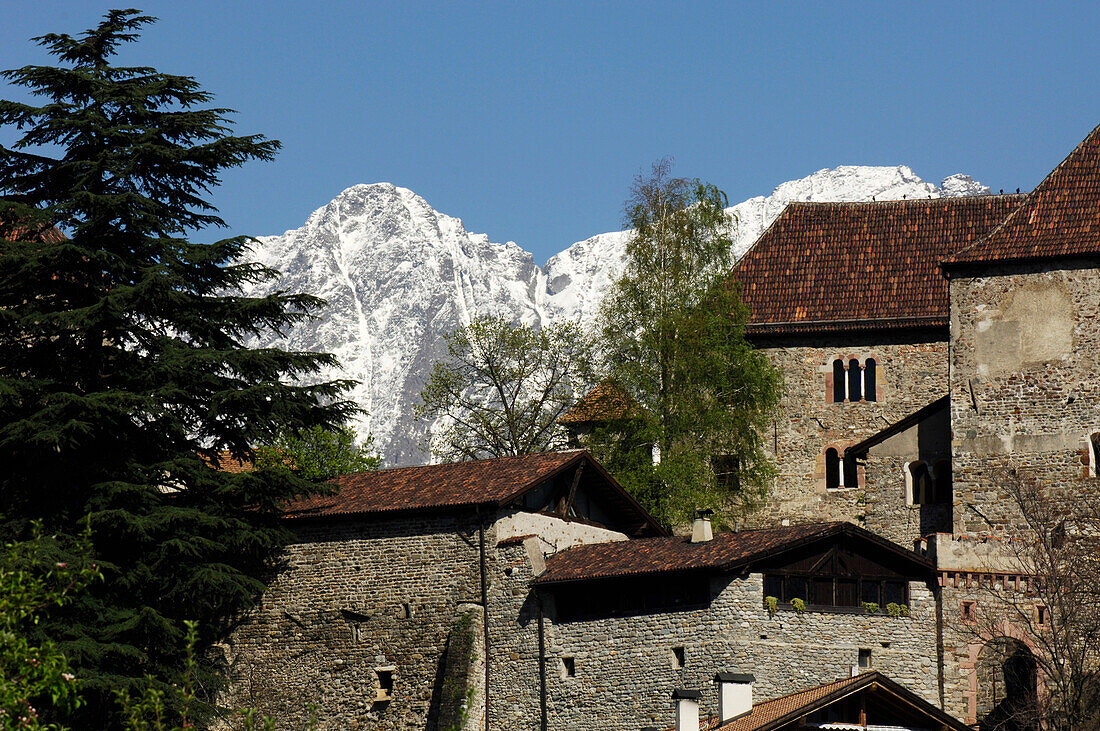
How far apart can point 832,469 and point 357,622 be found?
1551 cm

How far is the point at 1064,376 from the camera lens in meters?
35.0

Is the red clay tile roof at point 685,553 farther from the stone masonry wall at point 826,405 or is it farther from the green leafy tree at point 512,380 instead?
the green leafy tree at point 512,380

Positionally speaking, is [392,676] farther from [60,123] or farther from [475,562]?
[60,123]

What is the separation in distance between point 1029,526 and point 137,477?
19.9 m

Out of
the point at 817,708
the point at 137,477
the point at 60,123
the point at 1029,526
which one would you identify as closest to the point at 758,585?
the point at 817,708

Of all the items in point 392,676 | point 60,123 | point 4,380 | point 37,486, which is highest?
point 60,123

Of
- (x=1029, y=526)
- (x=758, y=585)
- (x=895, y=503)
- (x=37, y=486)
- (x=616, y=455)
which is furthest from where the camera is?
(x=616, y=455)

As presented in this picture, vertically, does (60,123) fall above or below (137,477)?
above

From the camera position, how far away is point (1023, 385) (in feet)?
116

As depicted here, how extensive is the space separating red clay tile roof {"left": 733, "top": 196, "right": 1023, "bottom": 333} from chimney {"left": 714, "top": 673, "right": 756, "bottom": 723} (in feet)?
58.0

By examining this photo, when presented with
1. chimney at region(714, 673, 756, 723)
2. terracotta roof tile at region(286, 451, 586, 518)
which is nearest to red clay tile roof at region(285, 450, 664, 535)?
terracotta roof tile at region(286, 451, 586, 518)

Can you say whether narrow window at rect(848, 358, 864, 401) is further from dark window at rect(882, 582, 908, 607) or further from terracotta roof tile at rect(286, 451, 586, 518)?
dark window at rect(882, 582, 908, 607)

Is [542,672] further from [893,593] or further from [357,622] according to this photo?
[893,593]

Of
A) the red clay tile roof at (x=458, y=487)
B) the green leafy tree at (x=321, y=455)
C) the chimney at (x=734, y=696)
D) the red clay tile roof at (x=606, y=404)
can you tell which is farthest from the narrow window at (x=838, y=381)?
the chimney at (x=734, y=696)
